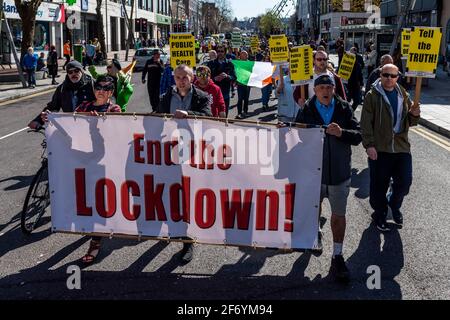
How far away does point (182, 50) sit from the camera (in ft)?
34.5

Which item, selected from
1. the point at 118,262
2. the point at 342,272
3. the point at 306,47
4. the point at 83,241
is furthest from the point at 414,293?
the point at 306,47

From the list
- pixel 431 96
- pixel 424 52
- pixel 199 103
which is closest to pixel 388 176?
pixel 424 52

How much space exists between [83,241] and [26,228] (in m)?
0.68

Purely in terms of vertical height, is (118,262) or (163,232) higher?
(163,232)

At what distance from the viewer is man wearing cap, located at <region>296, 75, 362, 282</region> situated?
479 centimetres

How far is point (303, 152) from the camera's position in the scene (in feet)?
15.5

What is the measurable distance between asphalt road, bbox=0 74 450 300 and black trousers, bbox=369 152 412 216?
343 mm

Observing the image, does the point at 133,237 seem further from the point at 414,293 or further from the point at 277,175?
the point at 414,293

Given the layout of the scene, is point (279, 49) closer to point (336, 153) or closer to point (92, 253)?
point (336, 153)

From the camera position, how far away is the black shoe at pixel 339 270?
469 centimetres

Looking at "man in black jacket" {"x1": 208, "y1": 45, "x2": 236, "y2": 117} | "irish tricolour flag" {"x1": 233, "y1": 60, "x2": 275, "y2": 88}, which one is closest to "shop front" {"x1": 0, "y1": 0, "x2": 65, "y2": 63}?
"irish tricolour flag" {"x1": 233, "y1": 60, "x2": 275, "y2": 88}

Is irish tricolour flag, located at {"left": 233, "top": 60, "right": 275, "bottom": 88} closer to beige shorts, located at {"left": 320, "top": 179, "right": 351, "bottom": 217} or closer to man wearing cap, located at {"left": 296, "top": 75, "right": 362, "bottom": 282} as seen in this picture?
man wearing cap, located at {"left": 296, "top": 75, "right": 362, "bottom": 282}

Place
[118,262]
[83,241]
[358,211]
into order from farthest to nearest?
[358,211]
[83,241]
[118,262]
